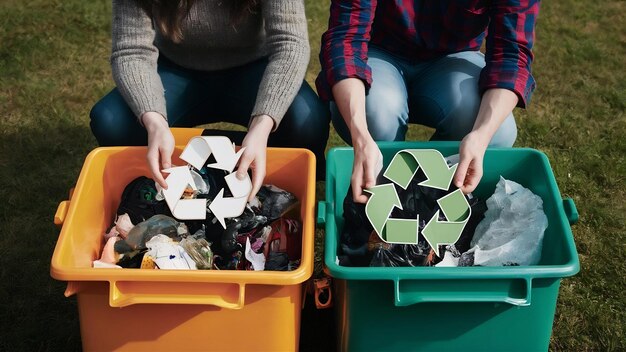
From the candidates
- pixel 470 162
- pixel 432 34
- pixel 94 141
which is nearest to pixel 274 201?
pixel 470 162

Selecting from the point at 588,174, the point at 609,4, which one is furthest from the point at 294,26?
the point at 609,4

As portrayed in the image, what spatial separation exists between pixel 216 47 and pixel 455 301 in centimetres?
85

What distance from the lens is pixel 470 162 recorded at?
1.26 meters

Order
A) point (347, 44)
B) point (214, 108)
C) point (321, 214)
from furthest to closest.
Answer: point (214, 108), point (347, 44), point (321, 214)

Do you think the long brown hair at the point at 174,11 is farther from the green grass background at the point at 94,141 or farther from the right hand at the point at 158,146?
the green grass background at the point at 94,141

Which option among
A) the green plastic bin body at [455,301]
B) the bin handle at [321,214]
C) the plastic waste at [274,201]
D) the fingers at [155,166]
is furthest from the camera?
the plastic waste at [274,201]

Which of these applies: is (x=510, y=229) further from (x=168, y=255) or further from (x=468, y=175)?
(x=168, y=255)

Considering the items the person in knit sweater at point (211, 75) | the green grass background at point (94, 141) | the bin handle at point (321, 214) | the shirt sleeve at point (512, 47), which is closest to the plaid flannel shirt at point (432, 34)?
the shirt sleeve at point (512, 47)

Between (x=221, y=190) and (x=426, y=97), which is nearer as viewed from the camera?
(x=221, y=190)

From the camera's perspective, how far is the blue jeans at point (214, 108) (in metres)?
1.56

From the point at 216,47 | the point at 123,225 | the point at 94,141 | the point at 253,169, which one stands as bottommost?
the point at 94,141

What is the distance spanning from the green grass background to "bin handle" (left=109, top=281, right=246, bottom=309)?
474 mm

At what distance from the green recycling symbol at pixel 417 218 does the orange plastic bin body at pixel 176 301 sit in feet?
0.42

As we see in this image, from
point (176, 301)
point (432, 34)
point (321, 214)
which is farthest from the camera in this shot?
point (432, 34)
